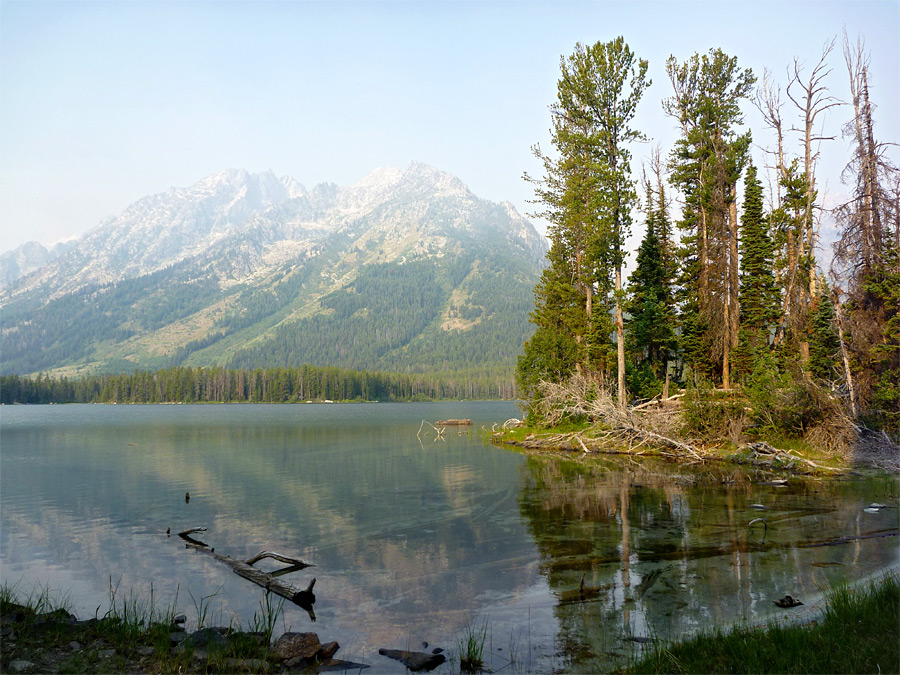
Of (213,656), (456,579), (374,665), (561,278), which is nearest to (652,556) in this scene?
(456,579)

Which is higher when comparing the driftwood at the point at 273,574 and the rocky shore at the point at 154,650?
the rocky shore at the point at 154,650

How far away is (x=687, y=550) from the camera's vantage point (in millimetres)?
15539

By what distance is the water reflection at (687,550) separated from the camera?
36.2 feet

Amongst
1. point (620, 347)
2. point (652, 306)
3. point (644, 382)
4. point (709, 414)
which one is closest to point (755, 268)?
point (652, 306)

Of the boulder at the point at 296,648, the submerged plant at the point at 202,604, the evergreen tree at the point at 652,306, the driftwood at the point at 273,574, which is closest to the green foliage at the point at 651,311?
the evergreen tree at the point at 652,306

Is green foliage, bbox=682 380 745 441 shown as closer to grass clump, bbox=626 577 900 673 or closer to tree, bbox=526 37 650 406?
tree, bbox=526 37 650 406

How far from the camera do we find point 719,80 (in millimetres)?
39844

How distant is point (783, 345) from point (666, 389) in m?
8.23

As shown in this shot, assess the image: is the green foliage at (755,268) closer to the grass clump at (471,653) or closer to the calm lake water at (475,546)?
the calm lake water at (475,546)

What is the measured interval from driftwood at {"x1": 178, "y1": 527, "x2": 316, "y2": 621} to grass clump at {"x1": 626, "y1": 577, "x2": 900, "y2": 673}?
7.40m

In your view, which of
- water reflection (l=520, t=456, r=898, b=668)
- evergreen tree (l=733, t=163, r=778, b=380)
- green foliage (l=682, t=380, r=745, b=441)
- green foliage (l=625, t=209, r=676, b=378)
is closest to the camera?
water reflection (l=520, t=456, r=898, b=668)

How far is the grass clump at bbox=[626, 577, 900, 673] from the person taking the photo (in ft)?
23.1

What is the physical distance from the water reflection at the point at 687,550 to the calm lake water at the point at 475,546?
0.07 metres

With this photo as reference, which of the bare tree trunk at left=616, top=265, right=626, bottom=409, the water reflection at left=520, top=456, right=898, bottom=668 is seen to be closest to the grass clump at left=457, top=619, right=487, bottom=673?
the water reflection at left=520, top=456, right=898, bottom=668
